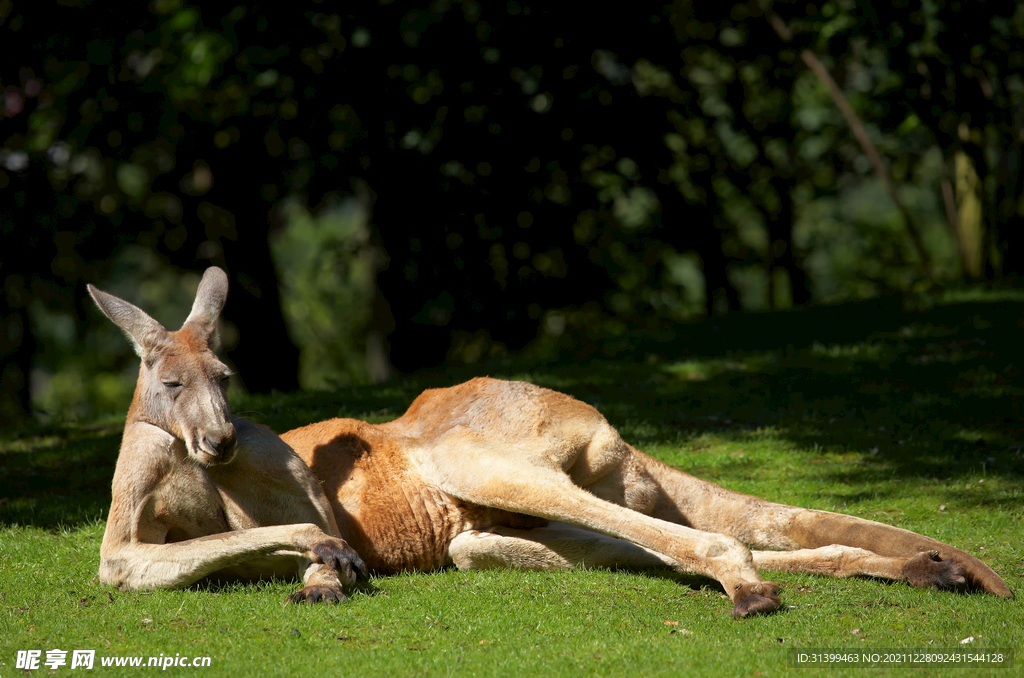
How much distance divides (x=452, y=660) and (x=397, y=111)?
1012 cm

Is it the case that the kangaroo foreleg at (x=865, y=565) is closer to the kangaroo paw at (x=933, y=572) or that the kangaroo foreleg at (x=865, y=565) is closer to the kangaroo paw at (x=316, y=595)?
the kangaroo paw at (x=933, y=572)

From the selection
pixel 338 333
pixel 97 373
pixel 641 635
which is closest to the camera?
pixel 641 635

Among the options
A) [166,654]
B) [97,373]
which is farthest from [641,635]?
[97,373]

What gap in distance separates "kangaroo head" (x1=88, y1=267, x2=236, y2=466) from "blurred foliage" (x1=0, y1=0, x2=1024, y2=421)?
16.5ft

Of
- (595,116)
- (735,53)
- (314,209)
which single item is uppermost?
(735,53)

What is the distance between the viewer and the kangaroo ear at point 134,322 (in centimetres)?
498

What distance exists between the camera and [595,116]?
1485cm

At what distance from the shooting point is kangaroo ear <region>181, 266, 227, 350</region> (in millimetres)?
5223

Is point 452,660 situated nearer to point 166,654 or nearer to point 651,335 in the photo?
point 166,654

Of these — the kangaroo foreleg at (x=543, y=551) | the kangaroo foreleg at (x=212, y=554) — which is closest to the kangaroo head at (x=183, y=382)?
the kangaroo foreleg at (x=212, y=554)

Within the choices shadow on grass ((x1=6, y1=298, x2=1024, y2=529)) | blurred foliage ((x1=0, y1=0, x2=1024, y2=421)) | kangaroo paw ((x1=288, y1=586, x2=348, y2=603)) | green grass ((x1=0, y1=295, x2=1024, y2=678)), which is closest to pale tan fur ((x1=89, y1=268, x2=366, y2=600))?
kangaroo paw ((x1=288, y1=586, x2=348, y2=603))

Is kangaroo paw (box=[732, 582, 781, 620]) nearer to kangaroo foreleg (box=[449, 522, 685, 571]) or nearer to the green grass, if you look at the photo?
the green grass

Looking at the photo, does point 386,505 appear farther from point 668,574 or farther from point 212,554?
→ point 668,574

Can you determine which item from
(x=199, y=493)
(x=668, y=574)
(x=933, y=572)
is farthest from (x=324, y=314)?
(x=933, y=572)
